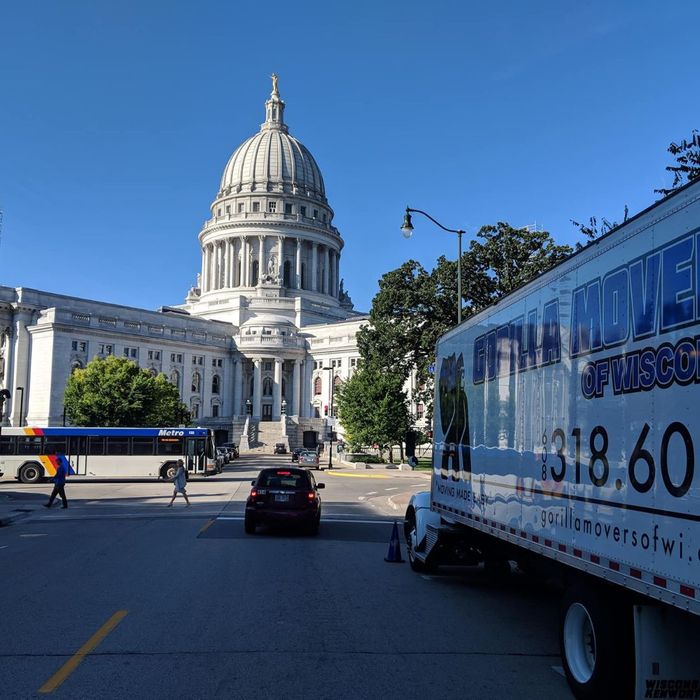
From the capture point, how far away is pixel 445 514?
38.9 ft

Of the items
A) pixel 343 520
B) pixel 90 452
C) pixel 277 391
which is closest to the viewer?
pixel 343 520

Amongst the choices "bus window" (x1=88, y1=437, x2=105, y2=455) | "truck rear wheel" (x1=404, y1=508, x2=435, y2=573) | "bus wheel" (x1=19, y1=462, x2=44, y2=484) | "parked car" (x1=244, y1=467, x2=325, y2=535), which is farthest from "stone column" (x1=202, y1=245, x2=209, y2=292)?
"truck rear wheel" (x1=404, y1=508, x2=435, y2=573)

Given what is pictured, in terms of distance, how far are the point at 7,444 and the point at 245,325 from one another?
74.6 m

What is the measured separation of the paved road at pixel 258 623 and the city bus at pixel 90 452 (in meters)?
24.2

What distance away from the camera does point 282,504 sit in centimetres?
1858

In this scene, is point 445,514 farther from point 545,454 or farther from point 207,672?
point 207,672

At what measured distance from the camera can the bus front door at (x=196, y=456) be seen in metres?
43.2

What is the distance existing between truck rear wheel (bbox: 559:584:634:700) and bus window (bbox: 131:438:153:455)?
37064 mm

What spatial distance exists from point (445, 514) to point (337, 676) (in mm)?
5060

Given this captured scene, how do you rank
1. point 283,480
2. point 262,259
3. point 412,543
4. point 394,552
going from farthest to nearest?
point 262,259 < point 283,480 < point 394,552 < point 412,543

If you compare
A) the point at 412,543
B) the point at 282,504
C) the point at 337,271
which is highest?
the point at 337,271

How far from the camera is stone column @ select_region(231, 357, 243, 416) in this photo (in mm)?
112812

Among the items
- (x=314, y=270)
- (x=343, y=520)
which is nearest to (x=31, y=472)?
(x=343, y=520)

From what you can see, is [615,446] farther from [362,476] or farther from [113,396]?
[113,396]
